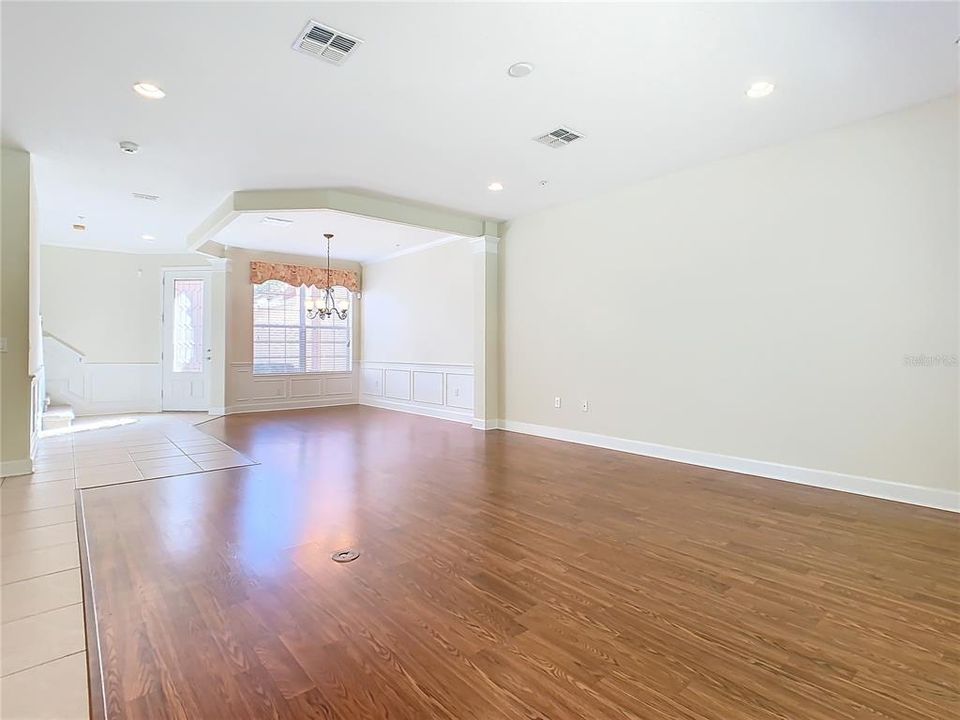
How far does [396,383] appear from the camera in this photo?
9.14 metres

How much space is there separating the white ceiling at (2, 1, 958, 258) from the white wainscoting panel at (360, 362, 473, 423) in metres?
3.62

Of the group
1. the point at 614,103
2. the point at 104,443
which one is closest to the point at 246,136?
the point at 614,103

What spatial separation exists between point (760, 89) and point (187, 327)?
352 inches

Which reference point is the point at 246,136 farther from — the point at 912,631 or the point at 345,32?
the point at 912,631

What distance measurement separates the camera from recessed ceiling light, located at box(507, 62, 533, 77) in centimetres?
294

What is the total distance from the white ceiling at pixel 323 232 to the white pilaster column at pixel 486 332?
759 millimetres

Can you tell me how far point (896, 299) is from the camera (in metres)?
3.61

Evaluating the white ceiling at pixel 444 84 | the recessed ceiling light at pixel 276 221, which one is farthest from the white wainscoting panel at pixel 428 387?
the white ceiling at pixel 444 84

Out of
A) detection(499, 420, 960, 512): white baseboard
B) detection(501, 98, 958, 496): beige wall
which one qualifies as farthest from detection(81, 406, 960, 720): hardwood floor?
detection(501, 98, 958, 496): beige wall

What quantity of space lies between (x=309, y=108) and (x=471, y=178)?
6.13ft

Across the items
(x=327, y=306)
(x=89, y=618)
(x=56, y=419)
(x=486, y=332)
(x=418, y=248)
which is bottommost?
(x=89, y=618)

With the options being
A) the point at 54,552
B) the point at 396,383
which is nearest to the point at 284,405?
the point at 396,383

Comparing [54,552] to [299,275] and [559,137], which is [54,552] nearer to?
[559,137]

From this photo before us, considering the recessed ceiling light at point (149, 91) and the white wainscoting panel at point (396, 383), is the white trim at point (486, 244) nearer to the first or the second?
the white wainscoting panel at point (396, 383)
